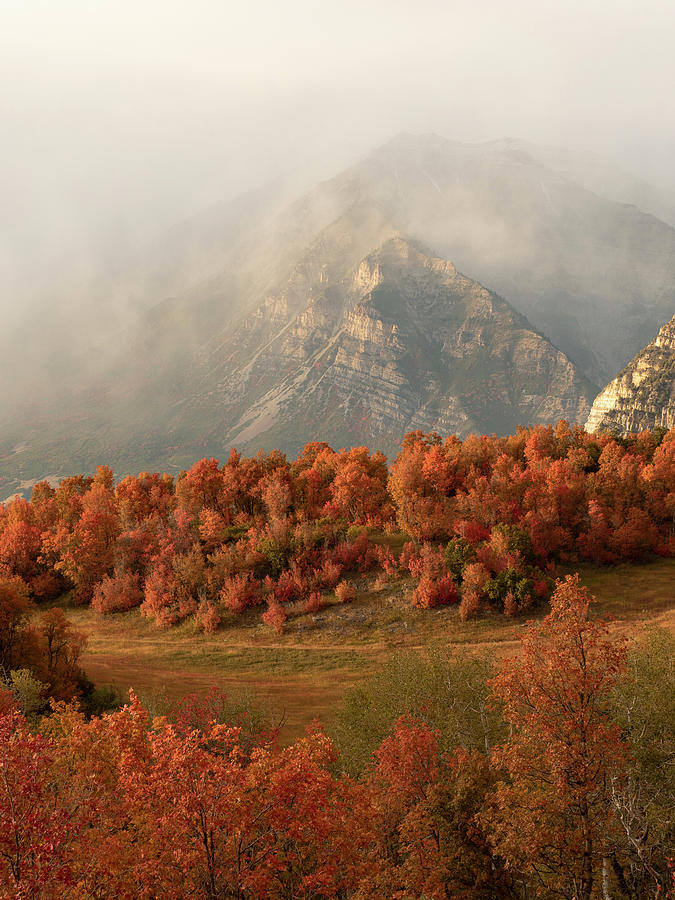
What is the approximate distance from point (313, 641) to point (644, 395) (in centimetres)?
16021

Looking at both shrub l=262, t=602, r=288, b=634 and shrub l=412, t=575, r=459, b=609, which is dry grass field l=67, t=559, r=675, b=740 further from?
shrub l=412, t=575, r=459, b=609

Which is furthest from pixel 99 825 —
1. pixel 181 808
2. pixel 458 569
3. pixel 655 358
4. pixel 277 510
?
pixel 655 358

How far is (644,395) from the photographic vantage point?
582 feet

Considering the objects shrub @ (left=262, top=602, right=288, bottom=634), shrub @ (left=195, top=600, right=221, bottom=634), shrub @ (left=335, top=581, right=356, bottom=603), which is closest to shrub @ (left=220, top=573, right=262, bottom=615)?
shrub @ (left=195, top=600, right=221, bottom=634)

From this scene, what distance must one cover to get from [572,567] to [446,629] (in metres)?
25.2

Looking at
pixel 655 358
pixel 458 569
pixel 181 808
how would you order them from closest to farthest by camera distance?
pixel 181 808, pixel 458 569, pixel 655 358

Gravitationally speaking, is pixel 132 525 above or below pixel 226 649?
above

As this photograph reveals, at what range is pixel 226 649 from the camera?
64.7 m

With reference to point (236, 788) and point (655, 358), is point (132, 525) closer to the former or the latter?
point (236, 788)

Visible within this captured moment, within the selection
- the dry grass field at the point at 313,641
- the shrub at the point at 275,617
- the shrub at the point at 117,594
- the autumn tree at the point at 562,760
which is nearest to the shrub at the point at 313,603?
the dry grass field at the point at 313,641

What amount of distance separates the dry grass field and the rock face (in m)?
111

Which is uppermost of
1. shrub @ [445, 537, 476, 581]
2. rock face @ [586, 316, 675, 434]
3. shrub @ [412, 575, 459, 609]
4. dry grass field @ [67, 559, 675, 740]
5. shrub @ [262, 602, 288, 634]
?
rock face @ [586, 316, 675, 434]

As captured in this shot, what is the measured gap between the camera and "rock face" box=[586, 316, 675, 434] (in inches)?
6683

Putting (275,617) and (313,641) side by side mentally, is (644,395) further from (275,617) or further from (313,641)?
(275,617)
